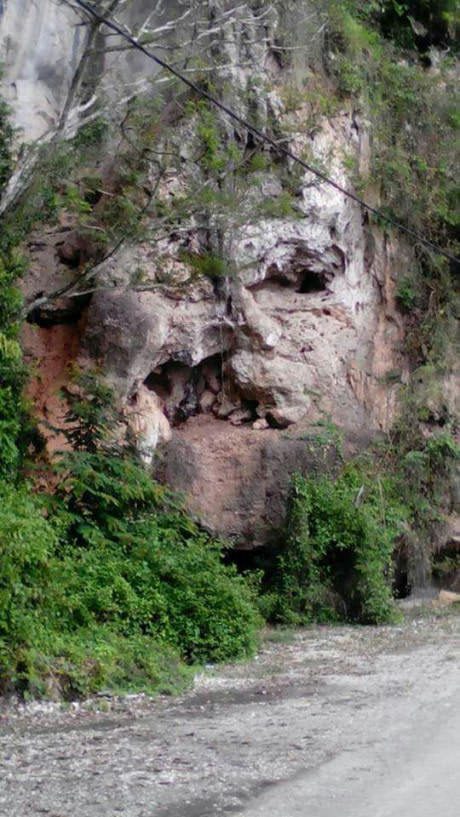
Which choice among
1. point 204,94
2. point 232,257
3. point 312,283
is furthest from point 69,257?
point 312,283

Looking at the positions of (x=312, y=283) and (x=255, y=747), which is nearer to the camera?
(x=255, y=747)

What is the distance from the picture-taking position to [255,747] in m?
7.41

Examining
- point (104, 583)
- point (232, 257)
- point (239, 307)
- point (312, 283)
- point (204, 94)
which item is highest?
point (204, 94)

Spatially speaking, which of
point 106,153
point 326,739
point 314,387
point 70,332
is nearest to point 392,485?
point 314,387

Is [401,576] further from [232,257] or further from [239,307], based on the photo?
[232,257]

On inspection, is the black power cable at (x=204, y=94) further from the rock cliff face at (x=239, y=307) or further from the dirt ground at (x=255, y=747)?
the dirt ground at (x=255, y=747)

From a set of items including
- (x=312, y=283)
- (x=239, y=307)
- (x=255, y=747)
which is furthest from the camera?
(x=312, y=283)

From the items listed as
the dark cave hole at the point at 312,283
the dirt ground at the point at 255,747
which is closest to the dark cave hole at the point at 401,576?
the dark cave hole at the point at 312,283

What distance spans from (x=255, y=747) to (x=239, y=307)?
1008cm

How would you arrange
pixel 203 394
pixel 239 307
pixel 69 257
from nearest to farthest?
pixel 69 257, pixel 239 307, pixel 203 394

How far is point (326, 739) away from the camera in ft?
25.0

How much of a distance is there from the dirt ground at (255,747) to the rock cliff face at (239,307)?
17.2ft

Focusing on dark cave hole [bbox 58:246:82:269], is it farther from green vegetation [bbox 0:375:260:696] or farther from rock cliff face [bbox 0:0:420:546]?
green vegetation [bbox 0:375:260:696]

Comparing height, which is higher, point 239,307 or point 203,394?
point 239,307
